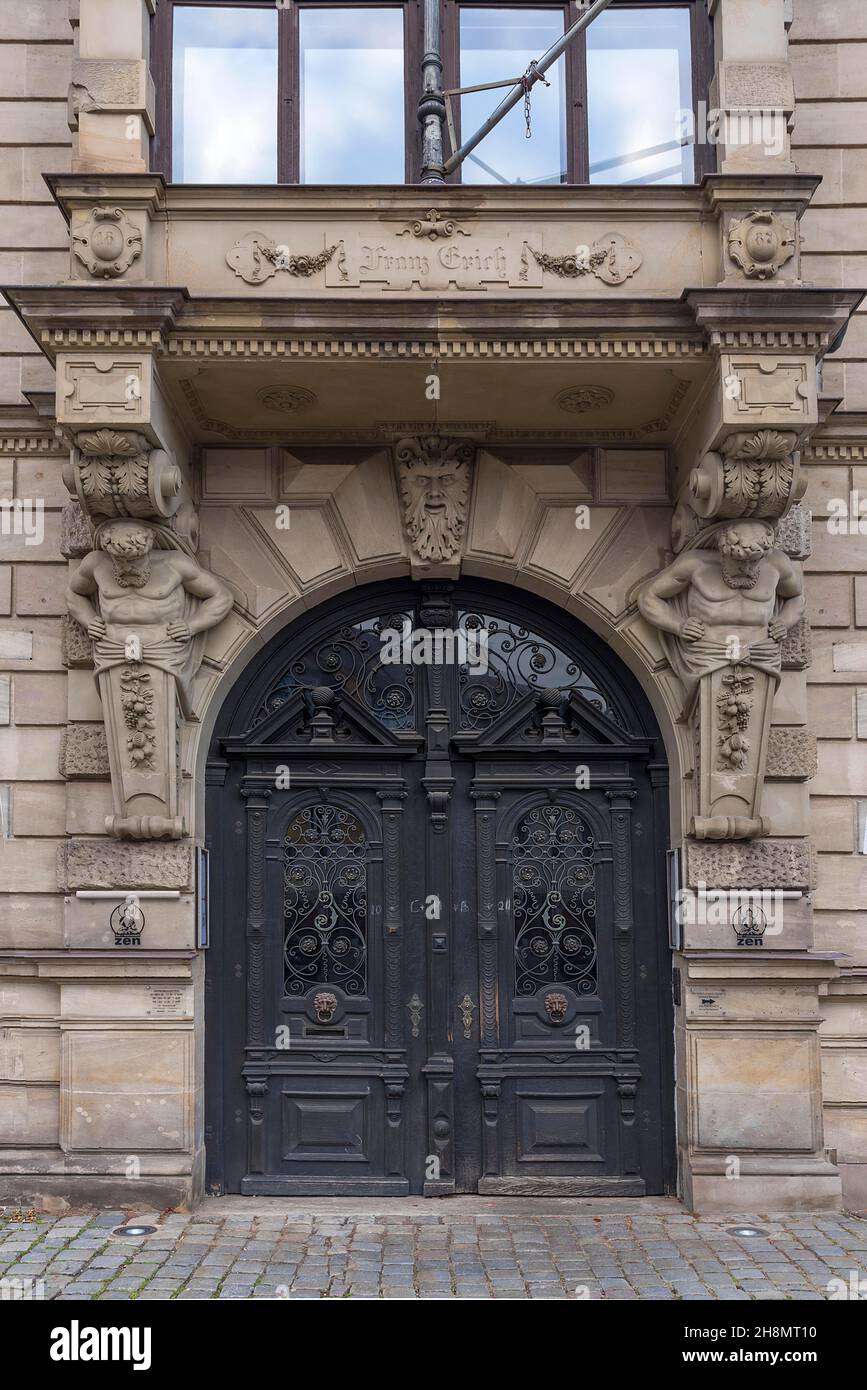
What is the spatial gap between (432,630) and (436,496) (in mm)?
988

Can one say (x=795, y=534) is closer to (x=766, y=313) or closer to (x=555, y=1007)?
(x=766, y=313)

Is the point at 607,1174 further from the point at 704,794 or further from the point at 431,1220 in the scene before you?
the point at 704,794

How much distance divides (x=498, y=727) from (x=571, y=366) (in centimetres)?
261

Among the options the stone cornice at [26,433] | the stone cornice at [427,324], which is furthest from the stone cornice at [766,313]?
the stone cornice at [26,433]

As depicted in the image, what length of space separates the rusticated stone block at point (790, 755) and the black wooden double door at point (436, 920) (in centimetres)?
86

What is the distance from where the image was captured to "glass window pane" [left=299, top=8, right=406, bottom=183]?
906 centimetres

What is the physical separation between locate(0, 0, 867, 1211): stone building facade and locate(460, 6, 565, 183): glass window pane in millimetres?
898

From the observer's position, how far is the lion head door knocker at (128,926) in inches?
343

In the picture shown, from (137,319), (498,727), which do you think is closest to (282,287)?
(137,319)

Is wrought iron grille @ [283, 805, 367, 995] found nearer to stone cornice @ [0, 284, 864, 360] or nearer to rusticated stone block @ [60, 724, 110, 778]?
rusticated stone block @ [60, 724, 110, 778]

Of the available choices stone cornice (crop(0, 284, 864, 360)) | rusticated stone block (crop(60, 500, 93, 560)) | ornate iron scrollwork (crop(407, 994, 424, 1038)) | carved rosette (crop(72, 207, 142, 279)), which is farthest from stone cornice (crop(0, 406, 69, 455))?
ornate iron scrollwork (crop(407, 994, 424, 1038))

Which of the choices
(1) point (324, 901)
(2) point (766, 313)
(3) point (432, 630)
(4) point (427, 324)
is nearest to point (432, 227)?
(4) point (427, 324)

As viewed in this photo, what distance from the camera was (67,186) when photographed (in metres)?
8.07

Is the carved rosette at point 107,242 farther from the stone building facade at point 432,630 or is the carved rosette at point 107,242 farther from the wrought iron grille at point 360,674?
the wrought iron grille at point 360,674
